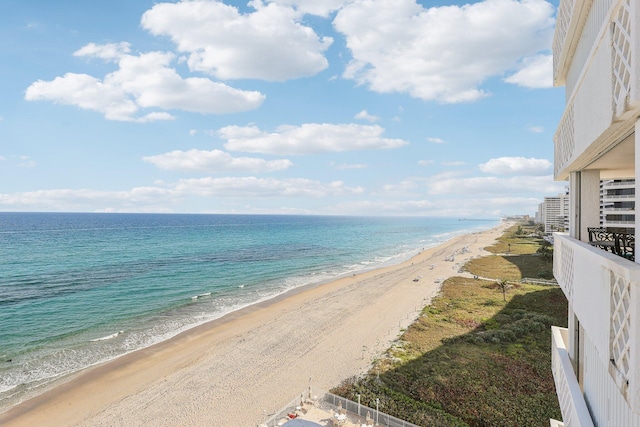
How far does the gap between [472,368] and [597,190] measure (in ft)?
46.4

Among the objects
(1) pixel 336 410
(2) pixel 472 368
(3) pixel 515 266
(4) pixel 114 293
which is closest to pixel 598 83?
(1) pixel 336 410

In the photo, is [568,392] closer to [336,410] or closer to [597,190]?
[597,190]

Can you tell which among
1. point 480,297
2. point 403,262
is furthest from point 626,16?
point 403,262

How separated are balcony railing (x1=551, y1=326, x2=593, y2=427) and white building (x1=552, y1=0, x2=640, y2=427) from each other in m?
0.02

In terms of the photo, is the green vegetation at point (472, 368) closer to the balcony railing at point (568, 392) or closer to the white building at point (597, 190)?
the balcony railing at point (568, 392)

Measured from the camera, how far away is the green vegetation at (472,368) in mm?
14664

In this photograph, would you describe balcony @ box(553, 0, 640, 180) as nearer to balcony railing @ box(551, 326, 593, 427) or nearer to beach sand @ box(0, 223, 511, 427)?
balcony railing @ box(551, 326, 593, 427)

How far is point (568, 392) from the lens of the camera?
6645mm

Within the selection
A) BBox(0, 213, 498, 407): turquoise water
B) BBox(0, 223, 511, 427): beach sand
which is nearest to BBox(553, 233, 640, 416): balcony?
BBox(0, 223, 511, 427): beach sand

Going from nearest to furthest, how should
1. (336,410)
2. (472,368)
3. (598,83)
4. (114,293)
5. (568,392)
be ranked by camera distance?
(598,83)
(568,392)
(336,410)
(472,368)
(114,293)

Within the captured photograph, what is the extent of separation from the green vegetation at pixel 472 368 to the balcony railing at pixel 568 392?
707cm

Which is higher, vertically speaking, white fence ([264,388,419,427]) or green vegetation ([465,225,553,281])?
green vegetation ([465,225,553,281])

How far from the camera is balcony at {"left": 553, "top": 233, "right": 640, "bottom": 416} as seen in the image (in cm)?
301

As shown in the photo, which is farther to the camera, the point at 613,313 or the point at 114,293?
the point at 114,293
